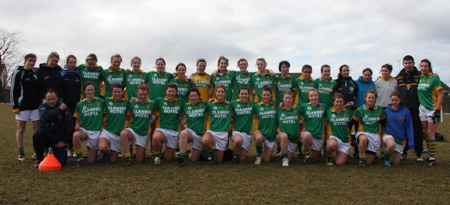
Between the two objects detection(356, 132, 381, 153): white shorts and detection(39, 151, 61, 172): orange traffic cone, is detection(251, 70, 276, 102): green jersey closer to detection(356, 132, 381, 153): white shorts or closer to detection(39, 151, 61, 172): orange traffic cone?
detection(356, 132, 381, 153): white shorts

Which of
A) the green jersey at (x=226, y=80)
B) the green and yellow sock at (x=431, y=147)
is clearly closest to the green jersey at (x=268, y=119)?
the green jersey at (x=226, y=80)

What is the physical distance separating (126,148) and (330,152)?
3.35 metres

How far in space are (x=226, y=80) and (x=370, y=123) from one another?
9.15 ft

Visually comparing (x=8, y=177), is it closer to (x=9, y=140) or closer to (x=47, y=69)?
(x=47, y=69)

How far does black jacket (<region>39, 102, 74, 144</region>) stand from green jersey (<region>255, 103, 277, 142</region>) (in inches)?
124

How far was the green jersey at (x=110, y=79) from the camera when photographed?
6297 millimetres

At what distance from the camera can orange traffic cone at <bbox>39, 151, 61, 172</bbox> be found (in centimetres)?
468

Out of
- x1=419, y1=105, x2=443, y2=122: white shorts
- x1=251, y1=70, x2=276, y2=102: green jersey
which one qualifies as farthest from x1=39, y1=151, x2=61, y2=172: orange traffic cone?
x1=419, y1=105, x2=443, y2=122: white shorts

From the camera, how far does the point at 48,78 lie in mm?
5660

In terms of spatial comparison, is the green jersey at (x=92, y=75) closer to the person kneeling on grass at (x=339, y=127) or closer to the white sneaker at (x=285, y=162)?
the white sneaker at (x=285, y=162)

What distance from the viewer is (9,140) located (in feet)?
26.2

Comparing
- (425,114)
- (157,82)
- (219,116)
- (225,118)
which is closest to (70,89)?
(157,82)

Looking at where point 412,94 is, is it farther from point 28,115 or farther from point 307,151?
point 28,115

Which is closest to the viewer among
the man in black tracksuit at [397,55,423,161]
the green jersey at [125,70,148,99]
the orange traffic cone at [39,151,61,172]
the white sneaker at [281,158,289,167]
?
the orange traffic cone at [39,151,61,172]
